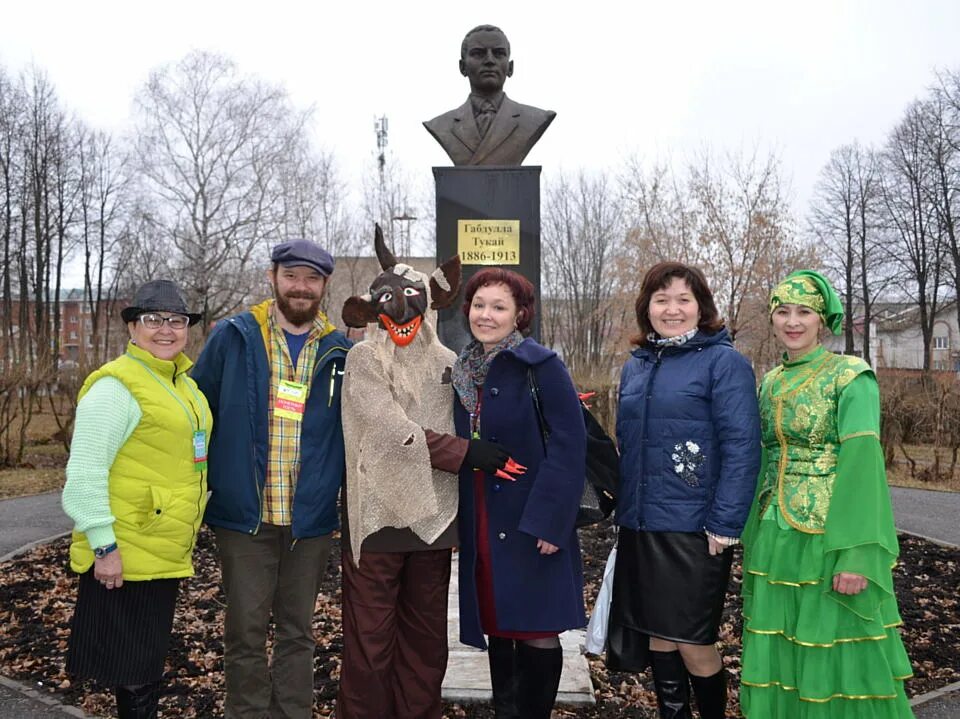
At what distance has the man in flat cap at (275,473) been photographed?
2918mm

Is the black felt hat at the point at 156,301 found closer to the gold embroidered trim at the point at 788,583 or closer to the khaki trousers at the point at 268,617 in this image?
the khaki trousers at the point at 268,617

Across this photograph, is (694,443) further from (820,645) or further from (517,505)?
(820,645)

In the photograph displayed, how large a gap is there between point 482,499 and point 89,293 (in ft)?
123

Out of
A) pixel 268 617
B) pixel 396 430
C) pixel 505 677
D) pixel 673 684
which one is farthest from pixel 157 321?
pixel 673 684

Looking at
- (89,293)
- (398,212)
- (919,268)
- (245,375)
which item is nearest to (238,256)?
(398,212)

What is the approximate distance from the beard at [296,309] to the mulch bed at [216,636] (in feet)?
6.51

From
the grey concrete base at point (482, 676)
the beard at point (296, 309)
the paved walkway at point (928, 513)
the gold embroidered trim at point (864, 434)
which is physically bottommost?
the paved walkway at point (928, 513)

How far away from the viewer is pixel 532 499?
2.62 metres

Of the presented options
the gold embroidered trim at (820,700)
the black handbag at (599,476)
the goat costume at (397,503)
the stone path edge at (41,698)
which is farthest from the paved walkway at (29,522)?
the gold embroidered trim at (820,700)

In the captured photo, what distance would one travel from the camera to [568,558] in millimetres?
2729

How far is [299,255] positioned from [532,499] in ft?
4.59

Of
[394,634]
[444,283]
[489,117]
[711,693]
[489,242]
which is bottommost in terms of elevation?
[711,693]

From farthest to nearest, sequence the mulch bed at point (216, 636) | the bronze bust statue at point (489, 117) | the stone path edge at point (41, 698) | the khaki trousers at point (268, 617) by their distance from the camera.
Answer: the bronze bust statue at point (489, 117)
the mulch bed at point (216, 636)
the stone path edge at point (41, 698)
the khaki trousers at point (268, 617)

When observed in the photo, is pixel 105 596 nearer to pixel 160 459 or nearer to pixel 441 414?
pixel 160 459
